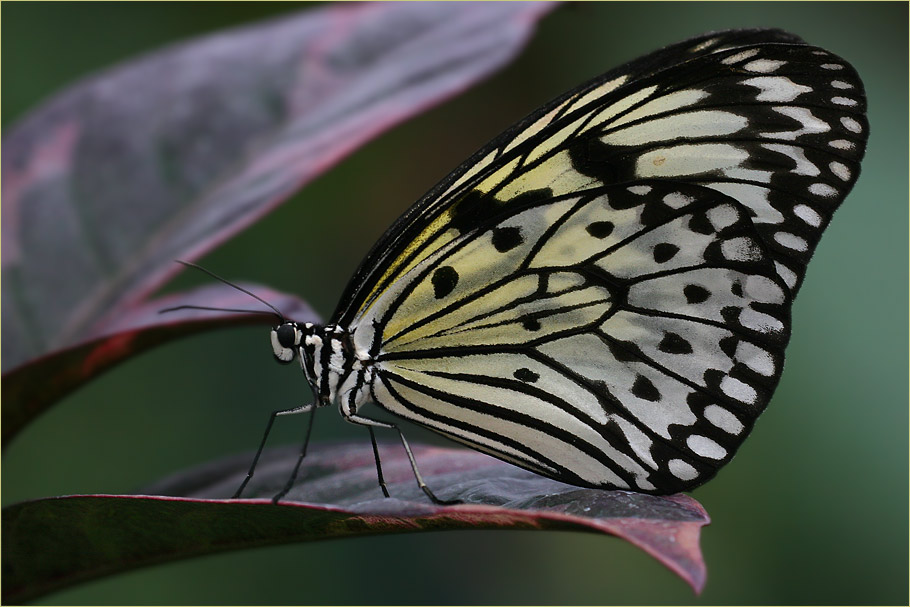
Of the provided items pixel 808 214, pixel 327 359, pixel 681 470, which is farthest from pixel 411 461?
pixel 808 214

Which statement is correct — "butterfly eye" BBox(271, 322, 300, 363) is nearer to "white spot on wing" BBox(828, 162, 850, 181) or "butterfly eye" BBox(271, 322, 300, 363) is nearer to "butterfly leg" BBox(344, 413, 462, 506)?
"butterfly leg" BBox(344, 413, 462, 506)

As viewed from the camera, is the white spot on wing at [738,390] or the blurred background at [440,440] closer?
the white spot on wing at [738,390]

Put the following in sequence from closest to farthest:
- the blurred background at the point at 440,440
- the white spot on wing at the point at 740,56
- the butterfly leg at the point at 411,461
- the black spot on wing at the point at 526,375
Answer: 1. the butterfly leg at the point at 411,461
2. the white spot on wing at the point at 740,56
3. the black spot on wing at the point at 526,375
4. the blurred background at the point at 440,440

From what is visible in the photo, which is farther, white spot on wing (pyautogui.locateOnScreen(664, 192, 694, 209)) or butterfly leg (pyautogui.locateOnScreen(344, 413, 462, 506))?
white spot on wing (pyautogui.locateOnScreen(664, 192, 694, 209))

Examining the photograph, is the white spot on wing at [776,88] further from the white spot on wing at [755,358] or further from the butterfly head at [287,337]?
the butterfly head at [287,337]

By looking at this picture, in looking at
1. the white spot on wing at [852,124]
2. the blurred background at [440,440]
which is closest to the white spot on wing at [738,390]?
the white spot on wing at [852,124]

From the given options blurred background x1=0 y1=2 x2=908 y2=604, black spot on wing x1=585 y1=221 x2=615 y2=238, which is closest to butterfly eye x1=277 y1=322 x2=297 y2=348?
black spot on wing x1=585 y1=221 x2=615 y2=238
